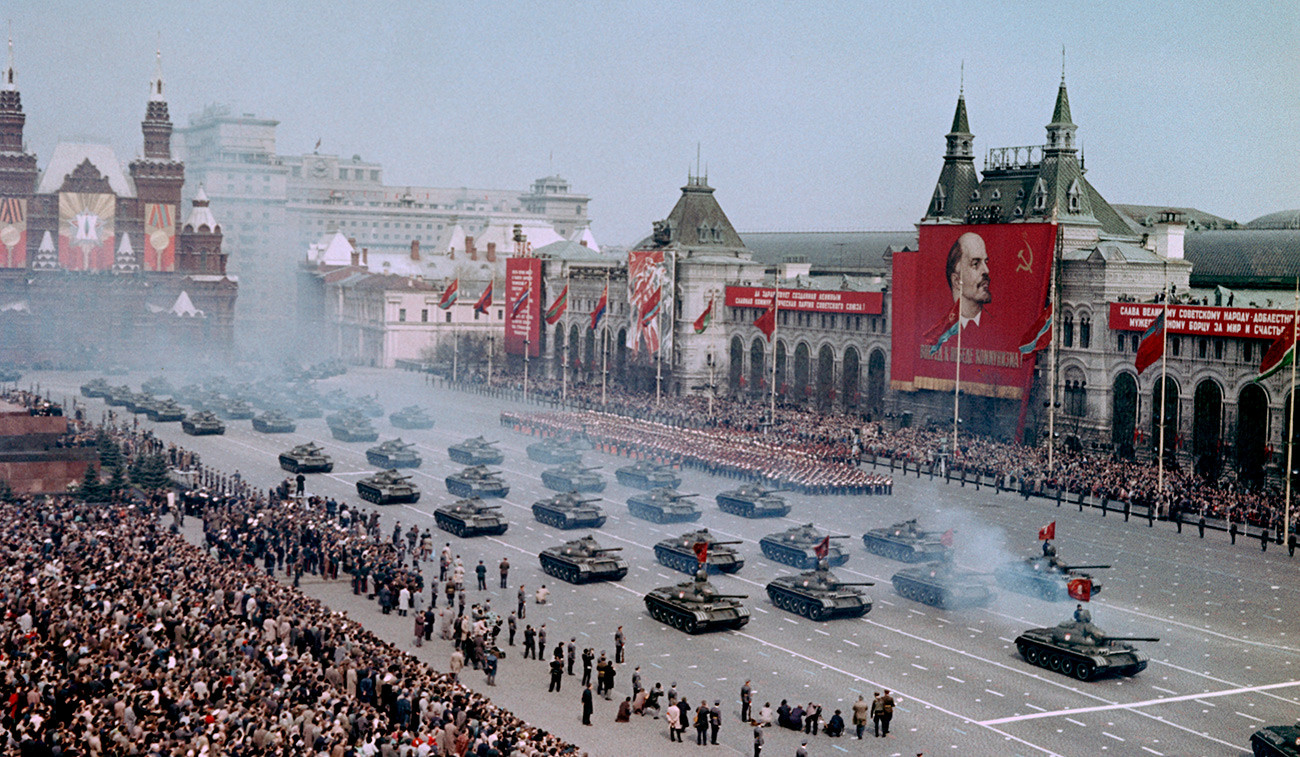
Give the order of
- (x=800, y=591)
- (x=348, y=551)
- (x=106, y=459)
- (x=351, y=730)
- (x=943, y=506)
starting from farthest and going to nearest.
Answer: (x=106, y=459) → (x=943, y=506) → (x=348, y=551) → (x=800, y=591) → (x=351, y=730)

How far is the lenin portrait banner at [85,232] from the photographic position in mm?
131375

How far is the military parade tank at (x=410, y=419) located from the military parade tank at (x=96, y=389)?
25.1 meters

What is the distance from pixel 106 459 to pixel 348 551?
81.2 feet

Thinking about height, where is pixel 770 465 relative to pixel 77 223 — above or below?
below

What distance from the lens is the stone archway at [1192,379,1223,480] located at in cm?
6988

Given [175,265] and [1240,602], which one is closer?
[1240,602]

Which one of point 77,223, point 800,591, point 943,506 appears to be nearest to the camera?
point 800,591

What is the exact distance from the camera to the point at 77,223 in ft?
433

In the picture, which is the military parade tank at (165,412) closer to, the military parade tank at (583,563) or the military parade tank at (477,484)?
the military parade tank at (477,484)

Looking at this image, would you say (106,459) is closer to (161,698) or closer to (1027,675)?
(161,698)

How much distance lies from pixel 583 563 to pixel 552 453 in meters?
27.9

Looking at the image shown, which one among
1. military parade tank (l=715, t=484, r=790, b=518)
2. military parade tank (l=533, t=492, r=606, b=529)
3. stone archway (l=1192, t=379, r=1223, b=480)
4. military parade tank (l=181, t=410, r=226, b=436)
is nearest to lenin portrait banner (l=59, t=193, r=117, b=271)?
military parade tank (l=181, t=410, r=226, b=436)

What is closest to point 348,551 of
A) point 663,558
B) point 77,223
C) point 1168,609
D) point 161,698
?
point 663,558

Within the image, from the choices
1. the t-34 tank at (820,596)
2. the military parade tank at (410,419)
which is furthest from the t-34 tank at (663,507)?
the military parade tank at (410,419)
